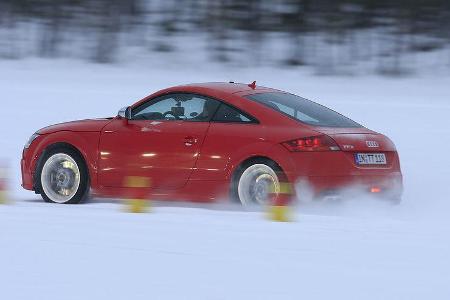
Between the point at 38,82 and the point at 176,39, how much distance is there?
6.15 meters

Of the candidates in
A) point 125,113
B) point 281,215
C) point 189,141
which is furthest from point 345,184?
point 125,113

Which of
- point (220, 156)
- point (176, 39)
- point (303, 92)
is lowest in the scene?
point (220, 156)

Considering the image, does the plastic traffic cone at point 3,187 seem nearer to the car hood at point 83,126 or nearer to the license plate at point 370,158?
the car hood at point 83,126

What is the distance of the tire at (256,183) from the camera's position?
9891 mm

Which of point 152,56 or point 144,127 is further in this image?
point 152,56

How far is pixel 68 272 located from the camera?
6.58 m

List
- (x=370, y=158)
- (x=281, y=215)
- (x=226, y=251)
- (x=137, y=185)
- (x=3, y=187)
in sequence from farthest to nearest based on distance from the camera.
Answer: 1. (x=3, y=187)
2. (x=137, y=185)
3. (x=370, y=158)
4. (x=281, y=215)
5. (x=226, y=251)

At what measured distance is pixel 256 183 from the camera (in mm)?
10031

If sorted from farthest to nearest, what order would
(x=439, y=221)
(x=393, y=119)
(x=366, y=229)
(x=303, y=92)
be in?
(x=303, y=92) → (x=393, y=119) → (x=439, y=221) → (x=366, y=229)

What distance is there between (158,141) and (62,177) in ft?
3.98

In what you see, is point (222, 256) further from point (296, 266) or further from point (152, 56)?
point (152, 56)

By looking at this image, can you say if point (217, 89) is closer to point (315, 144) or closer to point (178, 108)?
point (178, 108)

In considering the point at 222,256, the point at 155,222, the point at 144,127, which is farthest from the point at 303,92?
the point at 222,256

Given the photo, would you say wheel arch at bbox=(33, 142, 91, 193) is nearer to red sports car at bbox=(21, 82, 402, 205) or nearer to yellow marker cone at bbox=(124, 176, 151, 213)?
red sports car at bbox=(21, 82, 402, 205)
